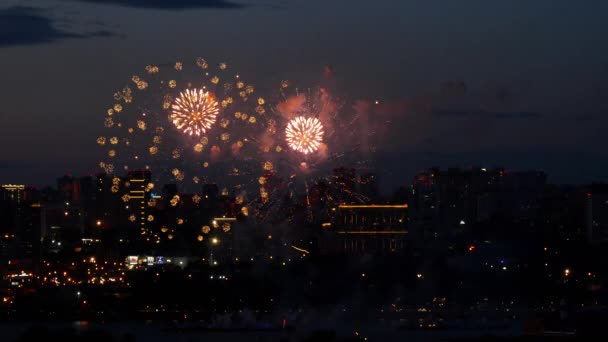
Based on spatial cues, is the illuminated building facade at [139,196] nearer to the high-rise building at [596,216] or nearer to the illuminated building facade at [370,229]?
the illuminated building facade at [370,229]

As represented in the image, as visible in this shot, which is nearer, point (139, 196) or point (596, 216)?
point (139, 196)

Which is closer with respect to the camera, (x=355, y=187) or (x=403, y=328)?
(x=403, y=328)

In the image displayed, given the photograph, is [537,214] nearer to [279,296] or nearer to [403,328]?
[279,296]

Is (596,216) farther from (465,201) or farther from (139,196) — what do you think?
(139,196)

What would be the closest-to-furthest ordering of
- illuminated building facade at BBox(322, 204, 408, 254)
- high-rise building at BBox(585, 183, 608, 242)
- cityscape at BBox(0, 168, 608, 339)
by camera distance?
cityscape at BBox(0, 168, 608, 339) → illuminated building facade at BBox(322, 204, 408, 254) → high-rise building at BBox(585, 183, 608, 242)

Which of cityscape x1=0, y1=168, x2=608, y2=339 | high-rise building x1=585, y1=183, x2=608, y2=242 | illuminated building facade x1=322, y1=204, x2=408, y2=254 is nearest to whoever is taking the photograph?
cityscape x1=0, y1=168, x2=608, y2=339

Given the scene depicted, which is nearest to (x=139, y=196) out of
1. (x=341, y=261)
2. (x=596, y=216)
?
(x=341, y=261)

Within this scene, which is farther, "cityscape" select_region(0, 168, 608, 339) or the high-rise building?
the high-rise building

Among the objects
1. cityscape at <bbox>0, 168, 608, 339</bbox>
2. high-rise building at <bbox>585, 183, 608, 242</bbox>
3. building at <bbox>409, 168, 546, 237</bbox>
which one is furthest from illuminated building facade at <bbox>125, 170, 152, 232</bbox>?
high-rise building at <bbox>585, 183, 608, 242</bbox>

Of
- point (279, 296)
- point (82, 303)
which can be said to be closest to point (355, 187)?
point (279, 296)

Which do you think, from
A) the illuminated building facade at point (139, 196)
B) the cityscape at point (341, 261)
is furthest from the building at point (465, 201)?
the illuminated building facade at point (139, 196)

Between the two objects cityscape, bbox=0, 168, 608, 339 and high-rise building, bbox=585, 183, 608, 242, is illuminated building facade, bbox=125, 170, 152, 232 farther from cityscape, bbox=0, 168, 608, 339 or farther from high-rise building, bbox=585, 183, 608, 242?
high-rise building, bbox=585, 183, 608, 242
